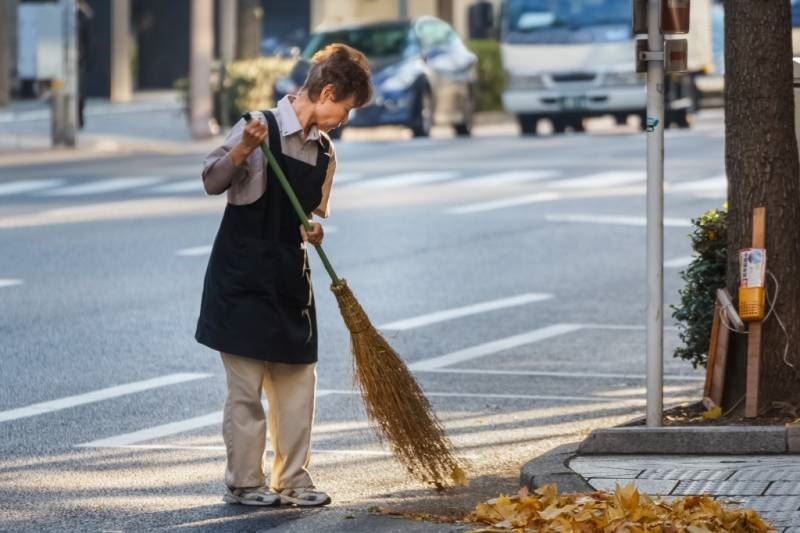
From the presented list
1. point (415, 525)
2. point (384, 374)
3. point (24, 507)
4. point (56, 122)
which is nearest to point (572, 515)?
point (415, 525)

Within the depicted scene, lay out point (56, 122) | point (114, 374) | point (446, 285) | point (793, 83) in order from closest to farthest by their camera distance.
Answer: point (793, 83) → point (114, 374) → point (446, 285) → point (56, 122)

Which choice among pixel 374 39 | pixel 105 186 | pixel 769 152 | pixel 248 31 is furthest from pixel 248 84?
pixel 769 152

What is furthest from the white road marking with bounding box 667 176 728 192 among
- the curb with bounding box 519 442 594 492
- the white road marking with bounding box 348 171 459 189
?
the curb with bounding box 519 442 594 492

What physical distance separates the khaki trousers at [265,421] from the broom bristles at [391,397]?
0.21m

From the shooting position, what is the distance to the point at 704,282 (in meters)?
9.50

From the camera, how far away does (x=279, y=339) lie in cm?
766

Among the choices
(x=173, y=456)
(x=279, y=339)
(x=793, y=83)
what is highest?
(x=793, y=83)

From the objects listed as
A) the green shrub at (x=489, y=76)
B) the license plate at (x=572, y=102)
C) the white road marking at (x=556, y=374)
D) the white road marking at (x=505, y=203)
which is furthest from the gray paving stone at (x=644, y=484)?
the green shrub at (x=489, y=76)

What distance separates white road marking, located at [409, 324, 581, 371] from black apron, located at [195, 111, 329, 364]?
4.22m

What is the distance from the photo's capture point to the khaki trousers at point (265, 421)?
769 cm

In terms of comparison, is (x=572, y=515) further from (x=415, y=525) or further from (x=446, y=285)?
(x=446, y=285)

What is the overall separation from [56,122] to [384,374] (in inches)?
867

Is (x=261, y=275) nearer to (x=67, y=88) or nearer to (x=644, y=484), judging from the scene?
(x=644, y=484)

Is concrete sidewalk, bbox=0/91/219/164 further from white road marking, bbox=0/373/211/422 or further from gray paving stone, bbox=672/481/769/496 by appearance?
gray paving stone, bbox=672/481/769/496
